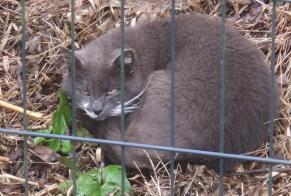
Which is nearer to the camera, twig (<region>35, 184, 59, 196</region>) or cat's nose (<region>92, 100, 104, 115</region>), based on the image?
twig (<region>35, 184, 59, 196</region>)

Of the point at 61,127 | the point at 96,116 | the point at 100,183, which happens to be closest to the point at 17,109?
the point at 61,127

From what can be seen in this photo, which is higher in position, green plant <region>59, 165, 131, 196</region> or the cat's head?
the cat's head

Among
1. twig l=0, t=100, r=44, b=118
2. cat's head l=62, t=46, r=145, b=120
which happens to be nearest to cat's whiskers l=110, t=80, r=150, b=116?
cat's head l=62, t=46, r=145, b=120

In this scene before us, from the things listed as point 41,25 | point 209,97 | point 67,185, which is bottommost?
point 67,185

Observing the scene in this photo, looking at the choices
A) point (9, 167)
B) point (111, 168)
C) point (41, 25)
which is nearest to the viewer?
point (111, 168)

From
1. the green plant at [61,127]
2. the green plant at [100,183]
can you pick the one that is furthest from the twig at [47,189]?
the green plant at [61,127]

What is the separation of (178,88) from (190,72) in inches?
5.2

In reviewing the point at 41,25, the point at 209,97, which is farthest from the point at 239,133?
the point at 41,25

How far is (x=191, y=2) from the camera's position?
18.4 ft

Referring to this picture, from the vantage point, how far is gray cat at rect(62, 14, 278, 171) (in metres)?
4.51

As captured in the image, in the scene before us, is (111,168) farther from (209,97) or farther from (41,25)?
(41,25)

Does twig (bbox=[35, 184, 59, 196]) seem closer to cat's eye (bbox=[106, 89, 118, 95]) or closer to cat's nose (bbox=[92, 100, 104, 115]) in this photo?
cat's nose (bbox=[92, 100, 104, 115])

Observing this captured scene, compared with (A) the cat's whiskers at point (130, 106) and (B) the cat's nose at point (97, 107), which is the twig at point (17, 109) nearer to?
(B) the cat's nose at point (97, 107)

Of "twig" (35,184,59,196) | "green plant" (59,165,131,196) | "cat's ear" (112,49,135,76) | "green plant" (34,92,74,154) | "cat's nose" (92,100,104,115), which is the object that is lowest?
"twig" (35,184,59,196)
